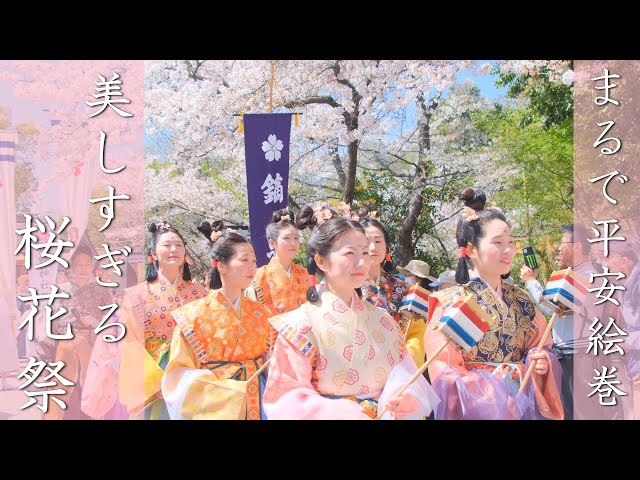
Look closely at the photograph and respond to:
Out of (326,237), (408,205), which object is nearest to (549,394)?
(326,237)

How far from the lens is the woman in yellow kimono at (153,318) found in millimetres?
5562

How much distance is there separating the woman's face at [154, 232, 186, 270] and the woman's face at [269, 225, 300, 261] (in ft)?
3.52

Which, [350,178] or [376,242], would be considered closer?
[376,242]

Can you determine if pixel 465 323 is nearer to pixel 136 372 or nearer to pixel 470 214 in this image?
pixel 470 214

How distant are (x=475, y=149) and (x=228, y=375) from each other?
336 inches

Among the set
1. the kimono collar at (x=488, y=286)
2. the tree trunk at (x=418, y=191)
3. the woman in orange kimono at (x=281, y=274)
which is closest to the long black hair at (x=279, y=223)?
Answer: the woman in orange kimono at (x=281, y=274)

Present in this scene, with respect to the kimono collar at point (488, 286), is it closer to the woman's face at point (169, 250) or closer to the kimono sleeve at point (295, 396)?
the kimono sleeve at point (295, 396)

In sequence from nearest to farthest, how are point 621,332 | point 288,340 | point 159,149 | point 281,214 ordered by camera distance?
point 288,340 < point 621,332 < point 281,214 < point 159,149

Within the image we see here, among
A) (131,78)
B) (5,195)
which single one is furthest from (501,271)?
(131,78)

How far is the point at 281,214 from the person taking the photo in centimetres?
722

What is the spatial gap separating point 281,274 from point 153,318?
151 centimetres

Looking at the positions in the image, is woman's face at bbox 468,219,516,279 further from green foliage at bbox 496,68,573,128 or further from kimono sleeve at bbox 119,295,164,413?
green foliage at bbox 496,68,573,128

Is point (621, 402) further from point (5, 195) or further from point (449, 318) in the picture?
point (5, 195)

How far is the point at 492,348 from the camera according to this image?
4.94m
